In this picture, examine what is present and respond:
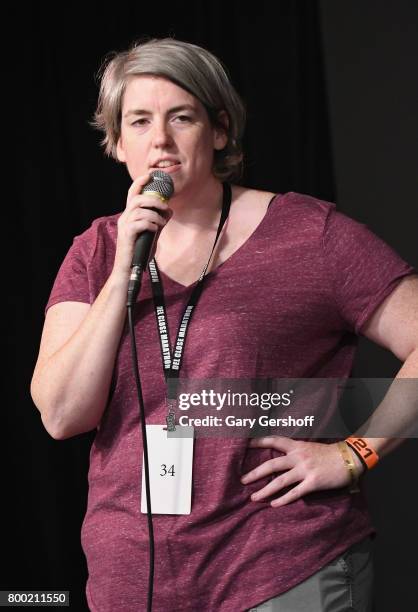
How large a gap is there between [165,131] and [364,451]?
682mm

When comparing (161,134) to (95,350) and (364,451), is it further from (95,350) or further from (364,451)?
(364,451)

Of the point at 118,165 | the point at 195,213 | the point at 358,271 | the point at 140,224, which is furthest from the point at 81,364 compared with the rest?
the point at 118,165

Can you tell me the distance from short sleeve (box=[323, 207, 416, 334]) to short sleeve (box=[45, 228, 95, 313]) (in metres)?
0.45

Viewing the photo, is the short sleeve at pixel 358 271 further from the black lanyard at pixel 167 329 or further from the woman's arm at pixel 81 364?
the woman's arm at pixel 81 364

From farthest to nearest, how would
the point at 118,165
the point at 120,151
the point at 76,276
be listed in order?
1. the point at 118,165
2. the point at 120,151
3. the point at 76,276

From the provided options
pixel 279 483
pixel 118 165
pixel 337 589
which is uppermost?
pixel 118 165

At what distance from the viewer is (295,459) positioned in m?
1.63

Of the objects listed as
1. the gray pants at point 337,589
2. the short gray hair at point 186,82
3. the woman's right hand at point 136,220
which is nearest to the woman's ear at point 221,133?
the short gray hair at point 186,82

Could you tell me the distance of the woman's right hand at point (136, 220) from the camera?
5.09 feet

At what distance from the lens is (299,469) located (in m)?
1.62

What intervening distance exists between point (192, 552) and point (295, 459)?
0.24m

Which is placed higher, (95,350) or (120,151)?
(120,151)

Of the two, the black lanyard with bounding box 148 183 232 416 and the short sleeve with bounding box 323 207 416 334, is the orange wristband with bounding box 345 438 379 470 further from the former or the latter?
the black lanyard with bounding box 148 183 232 416

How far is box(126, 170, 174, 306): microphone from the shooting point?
60.1 inches
